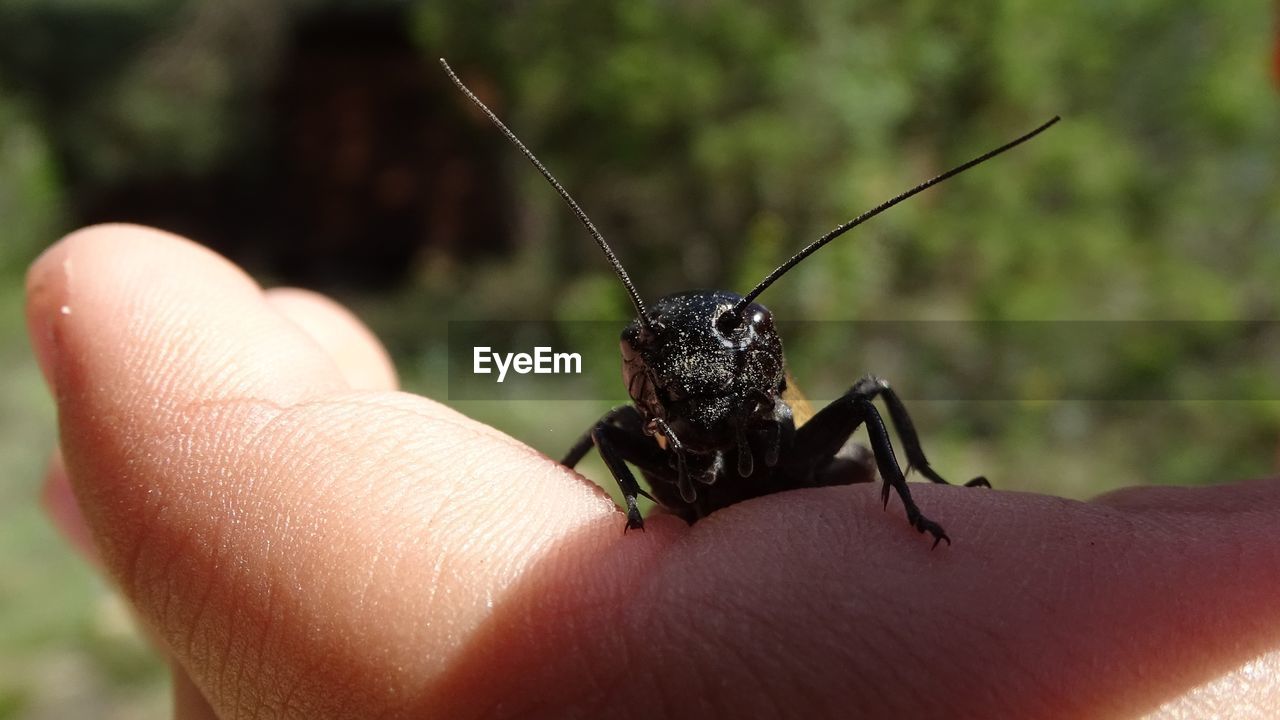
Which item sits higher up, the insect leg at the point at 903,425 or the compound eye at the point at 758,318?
the compound eye at the point at 758,318

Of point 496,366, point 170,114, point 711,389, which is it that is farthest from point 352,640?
point 170,114

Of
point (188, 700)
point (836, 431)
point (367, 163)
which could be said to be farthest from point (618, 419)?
point (367, 163)

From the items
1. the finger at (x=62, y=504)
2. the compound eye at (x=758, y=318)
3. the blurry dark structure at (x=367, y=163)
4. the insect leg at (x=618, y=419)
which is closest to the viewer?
the compound eye at (x=758, y=318)

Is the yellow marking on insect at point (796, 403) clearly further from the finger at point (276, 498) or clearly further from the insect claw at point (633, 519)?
the finger at point (276, 498)

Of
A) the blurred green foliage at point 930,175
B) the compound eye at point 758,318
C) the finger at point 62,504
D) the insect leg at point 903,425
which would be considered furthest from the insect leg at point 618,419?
the blurred green foliage at point 930,175

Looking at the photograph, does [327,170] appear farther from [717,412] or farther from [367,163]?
[717,412]

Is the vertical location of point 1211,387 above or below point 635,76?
below

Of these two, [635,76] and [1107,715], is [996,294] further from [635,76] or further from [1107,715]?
[1107,715]
